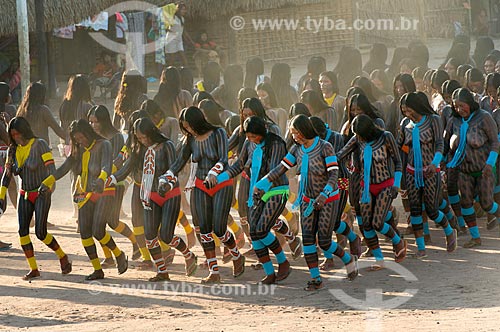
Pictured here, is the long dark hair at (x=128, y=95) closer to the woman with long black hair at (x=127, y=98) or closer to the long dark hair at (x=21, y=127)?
the woman with long black hair at (x=127, y=98)

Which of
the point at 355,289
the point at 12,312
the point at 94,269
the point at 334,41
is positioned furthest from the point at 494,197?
the point at 334,41

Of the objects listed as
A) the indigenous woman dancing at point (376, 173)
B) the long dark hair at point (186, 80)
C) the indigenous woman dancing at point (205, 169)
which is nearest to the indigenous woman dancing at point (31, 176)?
the indigenous woman dancing at point (205, 169)

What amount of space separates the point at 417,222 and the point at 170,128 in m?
3.31

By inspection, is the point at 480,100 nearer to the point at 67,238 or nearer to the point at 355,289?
the point at 355,289

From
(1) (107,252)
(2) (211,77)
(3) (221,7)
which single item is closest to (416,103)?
(1) (107,252)

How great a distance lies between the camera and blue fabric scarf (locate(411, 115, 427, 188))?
38.2ft

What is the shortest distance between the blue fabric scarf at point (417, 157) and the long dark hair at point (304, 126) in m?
1.71

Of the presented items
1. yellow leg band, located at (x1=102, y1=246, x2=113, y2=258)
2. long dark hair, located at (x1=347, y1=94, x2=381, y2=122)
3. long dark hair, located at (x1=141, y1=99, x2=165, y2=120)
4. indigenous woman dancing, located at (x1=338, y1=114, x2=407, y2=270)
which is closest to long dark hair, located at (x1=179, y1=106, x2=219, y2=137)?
long dark hair, located at (x1=141, y1=99, x2=165, y2=120)

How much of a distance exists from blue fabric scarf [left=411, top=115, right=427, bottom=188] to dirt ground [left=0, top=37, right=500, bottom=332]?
836 millimetres

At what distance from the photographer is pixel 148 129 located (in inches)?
430

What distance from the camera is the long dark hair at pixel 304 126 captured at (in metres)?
10.3

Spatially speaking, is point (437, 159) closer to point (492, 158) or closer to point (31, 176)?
point (492, 158)

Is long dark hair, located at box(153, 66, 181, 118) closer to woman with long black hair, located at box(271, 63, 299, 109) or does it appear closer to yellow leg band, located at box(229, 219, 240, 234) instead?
woman with long black hair, located at box(271, 63, 299, 109)

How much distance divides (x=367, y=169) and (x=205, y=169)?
62.9 inches
